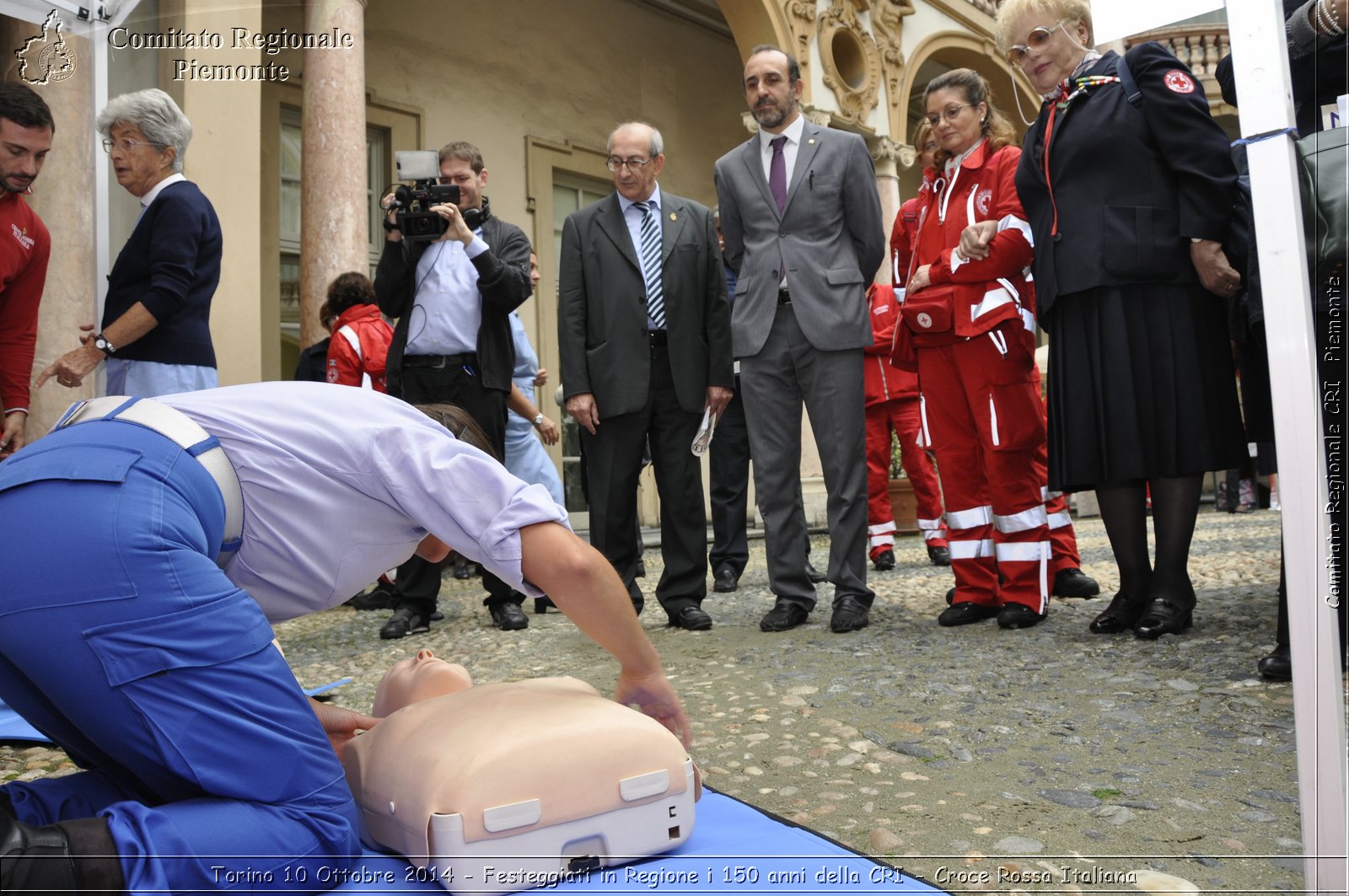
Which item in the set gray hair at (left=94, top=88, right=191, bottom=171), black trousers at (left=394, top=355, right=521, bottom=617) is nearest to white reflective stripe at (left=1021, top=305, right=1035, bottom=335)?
black trousers at (left=394, top=355, right=521, bottom=617)

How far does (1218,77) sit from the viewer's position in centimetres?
334

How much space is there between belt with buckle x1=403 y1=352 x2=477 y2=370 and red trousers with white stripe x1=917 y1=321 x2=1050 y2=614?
6.19 feet

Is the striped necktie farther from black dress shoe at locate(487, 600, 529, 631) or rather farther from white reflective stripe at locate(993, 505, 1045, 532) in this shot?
white reflective stripe at locate(993, 505, 1045, 532)

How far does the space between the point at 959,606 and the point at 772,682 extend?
1.18m

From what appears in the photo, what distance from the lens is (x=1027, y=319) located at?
415 centimetres

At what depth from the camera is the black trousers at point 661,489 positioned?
4453 millimetres

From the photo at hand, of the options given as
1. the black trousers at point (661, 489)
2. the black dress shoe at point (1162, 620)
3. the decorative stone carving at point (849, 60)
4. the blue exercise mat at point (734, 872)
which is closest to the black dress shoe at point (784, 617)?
the black trousers at point (661, 489)

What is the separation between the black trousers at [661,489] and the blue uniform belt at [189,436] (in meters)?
Result: 2.73

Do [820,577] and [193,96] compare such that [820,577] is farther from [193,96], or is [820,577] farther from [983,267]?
[193,96]

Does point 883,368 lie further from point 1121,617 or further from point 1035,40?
point 1121,617

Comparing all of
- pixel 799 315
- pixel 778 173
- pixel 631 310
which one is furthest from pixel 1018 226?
pixel 631 310

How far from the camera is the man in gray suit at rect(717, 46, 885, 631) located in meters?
4.27

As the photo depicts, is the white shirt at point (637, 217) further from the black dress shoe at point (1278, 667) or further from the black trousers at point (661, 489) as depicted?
the black dress shoe at point (1278, 667)

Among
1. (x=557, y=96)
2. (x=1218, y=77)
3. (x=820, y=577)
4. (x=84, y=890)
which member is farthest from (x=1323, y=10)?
(x=557, y=96)
